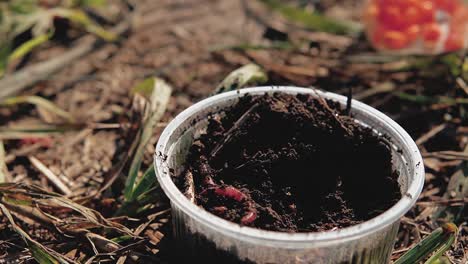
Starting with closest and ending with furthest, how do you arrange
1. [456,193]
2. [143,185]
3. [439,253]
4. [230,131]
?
[439,253] → [230,131] → [143,185] → [456,193]

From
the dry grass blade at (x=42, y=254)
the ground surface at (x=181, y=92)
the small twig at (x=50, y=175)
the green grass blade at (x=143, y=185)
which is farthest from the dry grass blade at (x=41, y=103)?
the dry grass blade at (x=42, y=254)

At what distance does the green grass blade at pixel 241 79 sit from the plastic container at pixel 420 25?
36.7 inches

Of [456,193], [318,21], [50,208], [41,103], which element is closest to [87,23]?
[41,103]

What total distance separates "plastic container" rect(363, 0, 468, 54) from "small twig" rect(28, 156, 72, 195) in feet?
5.71

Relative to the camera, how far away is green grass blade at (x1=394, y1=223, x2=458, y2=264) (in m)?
1.92

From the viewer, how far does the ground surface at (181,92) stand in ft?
7.32

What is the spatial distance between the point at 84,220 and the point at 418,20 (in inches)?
75.2

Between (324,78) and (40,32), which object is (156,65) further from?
(324,78)

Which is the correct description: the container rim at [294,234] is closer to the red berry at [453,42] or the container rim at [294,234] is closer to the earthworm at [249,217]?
the earthworm at [249,217]

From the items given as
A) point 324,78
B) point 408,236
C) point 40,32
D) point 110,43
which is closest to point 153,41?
point 110,43

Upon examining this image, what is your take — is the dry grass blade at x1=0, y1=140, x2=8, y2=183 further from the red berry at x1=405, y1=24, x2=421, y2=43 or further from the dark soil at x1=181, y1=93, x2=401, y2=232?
the red berry at x1=405, y1=24, x2=421, y2=43

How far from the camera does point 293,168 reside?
6.55 ft

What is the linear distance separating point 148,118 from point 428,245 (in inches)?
46.0

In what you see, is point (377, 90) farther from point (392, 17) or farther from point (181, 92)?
point (181, 92)
